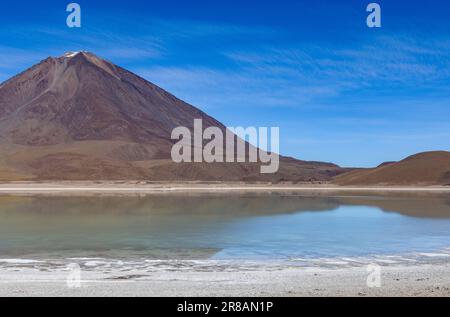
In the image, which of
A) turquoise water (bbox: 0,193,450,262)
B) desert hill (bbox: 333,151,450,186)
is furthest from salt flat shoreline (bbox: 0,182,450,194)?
turquoise water (bbox: 0,193,450,262)

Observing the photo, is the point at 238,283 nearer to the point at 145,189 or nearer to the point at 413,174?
the point at 145,189

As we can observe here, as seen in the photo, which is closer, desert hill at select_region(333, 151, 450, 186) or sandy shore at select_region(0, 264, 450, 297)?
sandy shore at select_region(0, 264, 450, 297)

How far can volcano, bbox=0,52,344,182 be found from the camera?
110 metres

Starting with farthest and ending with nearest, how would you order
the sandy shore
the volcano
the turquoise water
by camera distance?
the volcano, the turquoise water, the sandy shore

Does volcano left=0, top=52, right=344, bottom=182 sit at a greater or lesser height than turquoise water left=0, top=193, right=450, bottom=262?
greater

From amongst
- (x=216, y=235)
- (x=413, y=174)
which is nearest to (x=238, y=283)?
(x=216, y=235)

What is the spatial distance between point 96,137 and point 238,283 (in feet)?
504

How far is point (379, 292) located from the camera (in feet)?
33.3

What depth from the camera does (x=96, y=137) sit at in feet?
527

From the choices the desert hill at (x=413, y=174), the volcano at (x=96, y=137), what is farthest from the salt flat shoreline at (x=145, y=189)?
the volcano at (x=96, y=137)

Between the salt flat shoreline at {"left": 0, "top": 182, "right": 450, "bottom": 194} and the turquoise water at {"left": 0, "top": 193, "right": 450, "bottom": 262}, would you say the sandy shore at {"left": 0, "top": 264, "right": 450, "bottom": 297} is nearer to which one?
the turquoise water at {"left": 0, "top": 193, "right": 450, "bottom": 262}

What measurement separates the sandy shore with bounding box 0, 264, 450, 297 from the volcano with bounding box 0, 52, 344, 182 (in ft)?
282

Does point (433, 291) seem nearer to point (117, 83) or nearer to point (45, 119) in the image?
point (45, 119)
